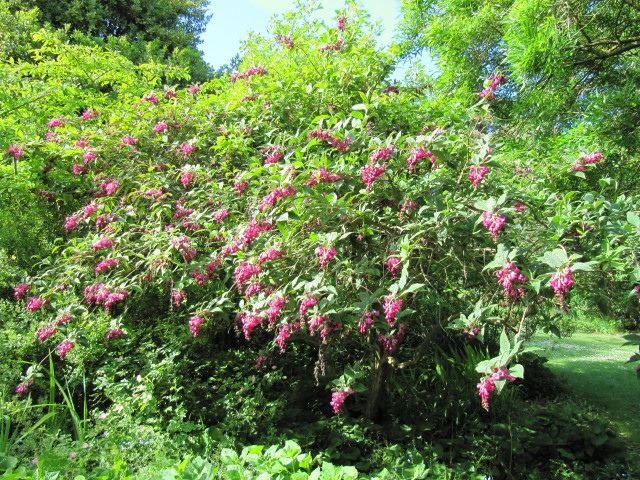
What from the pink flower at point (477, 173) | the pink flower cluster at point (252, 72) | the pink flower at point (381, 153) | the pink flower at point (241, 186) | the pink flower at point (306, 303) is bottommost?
the pink flower at point (306, 303)

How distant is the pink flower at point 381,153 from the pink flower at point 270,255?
2.26ft

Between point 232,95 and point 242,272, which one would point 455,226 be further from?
point 232,95

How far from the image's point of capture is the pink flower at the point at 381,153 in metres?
2.50

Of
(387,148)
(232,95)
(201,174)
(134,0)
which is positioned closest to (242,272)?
(387,148)

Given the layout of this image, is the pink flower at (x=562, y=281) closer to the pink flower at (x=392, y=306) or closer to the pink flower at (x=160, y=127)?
the pink flower at (x=392, y=306)

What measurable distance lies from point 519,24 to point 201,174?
2443 mm

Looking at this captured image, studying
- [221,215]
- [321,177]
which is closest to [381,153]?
[321,177]

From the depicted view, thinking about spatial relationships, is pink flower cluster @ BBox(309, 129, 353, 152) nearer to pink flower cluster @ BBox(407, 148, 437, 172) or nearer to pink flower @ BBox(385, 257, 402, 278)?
pink flower cluster @ BBox(407, 148, 437, 172)

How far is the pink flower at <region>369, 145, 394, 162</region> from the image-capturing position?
2.50m

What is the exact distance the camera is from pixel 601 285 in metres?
2.88

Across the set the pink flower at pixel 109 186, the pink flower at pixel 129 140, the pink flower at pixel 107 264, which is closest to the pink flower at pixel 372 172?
the pink flower at pixel 107 264

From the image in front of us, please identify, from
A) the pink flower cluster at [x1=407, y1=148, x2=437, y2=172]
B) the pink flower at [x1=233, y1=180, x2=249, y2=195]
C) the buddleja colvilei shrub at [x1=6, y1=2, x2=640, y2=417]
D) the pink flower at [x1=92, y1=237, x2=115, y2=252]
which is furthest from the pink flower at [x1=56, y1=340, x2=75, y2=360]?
the pink flower cluster at [x1=407, y1=148, x2=437, y2=172]

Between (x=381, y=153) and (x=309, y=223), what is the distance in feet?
1.79

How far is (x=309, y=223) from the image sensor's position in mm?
2719
